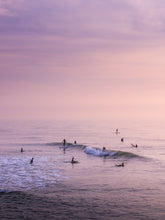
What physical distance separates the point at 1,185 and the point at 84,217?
44.0 feet

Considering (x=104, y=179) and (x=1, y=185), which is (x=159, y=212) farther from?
(x=1, y=185)

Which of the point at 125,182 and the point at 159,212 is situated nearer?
the point at 159,212

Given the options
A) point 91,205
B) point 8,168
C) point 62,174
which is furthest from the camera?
point 8,168

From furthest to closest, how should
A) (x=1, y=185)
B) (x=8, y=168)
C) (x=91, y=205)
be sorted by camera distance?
(x=8, y=168)
(x=1, y=185)
(x=91, y=205)

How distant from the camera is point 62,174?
36312 mm

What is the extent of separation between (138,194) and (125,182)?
5214 millimetres

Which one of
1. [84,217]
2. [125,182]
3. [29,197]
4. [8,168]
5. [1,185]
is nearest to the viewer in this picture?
[84,217]

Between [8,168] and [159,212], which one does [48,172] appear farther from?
[159,212]

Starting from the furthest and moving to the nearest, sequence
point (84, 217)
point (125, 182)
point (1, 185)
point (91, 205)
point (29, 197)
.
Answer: point (125, 182)
point (1, 185)
point (29, 197)
point (91, 205)
point (84, 217)

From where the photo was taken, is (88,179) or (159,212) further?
(88,179)

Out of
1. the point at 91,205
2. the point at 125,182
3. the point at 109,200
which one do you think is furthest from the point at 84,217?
the point at 125,182

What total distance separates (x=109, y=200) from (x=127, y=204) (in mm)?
1896

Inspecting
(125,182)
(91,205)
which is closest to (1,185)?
(91,205)

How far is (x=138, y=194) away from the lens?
2634 centimetres
